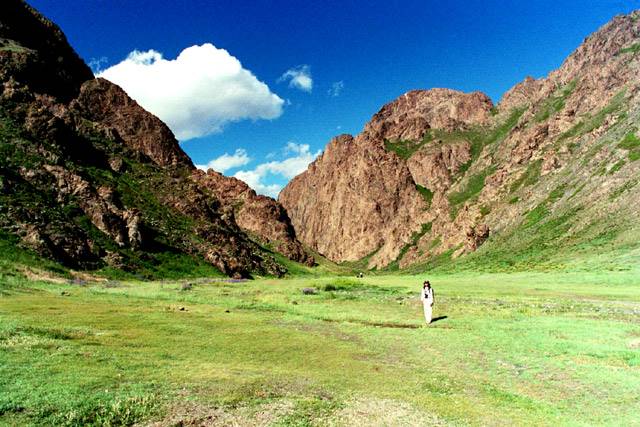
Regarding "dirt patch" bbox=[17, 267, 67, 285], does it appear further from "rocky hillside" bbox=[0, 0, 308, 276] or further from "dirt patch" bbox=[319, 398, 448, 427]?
"dirt patch" bbox=[319, 398, 448, 427]

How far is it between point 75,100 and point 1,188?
83979mm

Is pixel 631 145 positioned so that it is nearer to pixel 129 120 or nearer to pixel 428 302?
pixel 428 302

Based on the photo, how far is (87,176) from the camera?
353ft

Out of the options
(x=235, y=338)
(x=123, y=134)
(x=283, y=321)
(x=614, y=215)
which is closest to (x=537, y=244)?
(x=614, y=215)

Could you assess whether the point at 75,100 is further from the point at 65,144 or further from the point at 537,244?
the point at 537,244

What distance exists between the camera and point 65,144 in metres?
114

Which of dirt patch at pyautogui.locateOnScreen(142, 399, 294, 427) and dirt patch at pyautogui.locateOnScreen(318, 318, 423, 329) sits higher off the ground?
dirt patch at pyautogui.locateOnScreen(142, 399, 294, 427)

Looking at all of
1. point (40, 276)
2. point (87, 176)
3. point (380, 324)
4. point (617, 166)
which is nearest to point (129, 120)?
point (87, 176)

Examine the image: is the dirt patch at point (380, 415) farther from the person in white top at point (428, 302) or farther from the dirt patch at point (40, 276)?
the dirt patch at point (40, 276)

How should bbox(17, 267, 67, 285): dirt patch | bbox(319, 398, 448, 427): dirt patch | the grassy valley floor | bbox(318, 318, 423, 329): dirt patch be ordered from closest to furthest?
bbox(319, 398, 448, 427): dirt patch
the grassy valley floor
bbox(318, 318, 423, 329): dirt patch
bbox(17, 267, 67, 285): dirt patch

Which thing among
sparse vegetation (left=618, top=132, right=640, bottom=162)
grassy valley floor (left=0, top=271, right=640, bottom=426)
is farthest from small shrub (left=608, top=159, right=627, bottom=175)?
grassy valley floor (left=0, top=271, right=640, bottom=426)

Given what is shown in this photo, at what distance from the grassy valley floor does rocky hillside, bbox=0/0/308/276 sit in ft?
169

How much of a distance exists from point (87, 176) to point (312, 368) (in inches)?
4115

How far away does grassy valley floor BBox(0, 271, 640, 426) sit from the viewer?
15023mm
